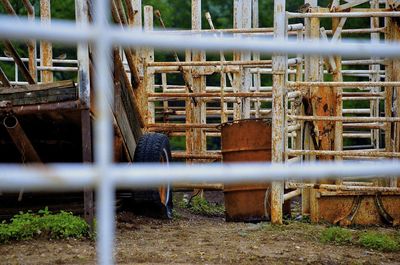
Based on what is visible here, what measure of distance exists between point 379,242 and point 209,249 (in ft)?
4.69

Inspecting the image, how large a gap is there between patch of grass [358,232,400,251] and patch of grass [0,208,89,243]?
7.65 feet

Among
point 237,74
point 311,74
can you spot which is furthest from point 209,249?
point 237,74

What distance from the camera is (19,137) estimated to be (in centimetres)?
718

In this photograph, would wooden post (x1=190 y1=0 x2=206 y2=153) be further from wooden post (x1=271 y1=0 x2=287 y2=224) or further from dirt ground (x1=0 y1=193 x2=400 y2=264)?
dirt ground (x1=0 y1=193 x2=400 y2=264)

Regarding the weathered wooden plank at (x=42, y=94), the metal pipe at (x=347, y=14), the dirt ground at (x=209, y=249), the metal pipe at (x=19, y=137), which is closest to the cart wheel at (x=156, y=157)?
the dirt ground at (x=209, y=249)

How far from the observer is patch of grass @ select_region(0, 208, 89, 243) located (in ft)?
21.0

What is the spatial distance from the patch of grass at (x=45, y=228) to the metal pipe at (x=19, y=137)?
2.55 feet

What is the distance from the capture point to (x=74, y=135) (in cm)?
812

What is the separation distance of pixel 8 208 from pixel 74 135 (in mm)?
997

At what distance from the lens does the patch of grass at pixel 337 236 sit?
671 centimetres

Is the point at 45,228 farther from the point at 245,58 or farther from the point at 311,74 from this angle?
the point at 245,58

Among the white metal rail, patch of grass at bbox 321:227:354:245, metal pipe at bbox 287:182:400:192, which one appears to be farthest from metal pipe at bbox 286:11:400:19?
the white metal rail

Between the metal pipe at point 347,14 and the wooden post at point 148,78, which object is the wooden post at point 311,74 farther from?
the wooden post at point 148,78

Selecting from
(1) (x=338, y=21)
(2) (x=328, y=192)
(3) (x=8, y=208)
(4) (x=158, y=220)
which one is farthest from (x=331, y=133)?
(3) (x=8, y=208)
